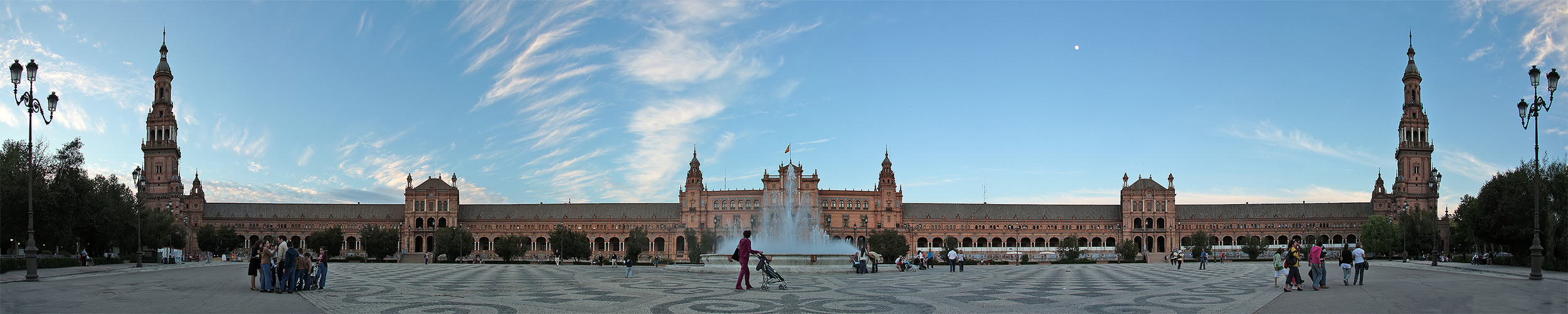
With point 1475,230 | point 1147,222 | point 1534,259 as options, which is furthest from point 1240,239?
point 1534,259

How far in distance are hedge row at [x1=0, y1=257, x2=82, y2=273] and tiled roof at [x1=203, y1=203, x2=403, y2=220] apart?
97214 millimetres

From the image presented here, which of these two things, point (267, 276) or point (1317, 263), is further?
point (1317, 263)

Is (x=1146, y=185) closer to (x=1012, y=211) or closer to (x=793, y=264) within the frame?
(x=1012, y=211)

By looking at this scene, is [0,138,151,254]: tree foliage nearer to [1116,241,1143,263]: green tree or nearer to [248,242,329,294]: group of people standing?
[248,242,329,294]: group of people standing

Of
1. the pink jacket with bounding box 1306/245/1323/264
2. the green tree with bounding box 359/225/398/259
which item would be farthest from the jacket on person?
the green tree with bounding box 359/225/398/259

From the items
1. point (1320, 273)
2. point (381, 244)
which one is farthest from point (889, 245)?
point (1320, 273)

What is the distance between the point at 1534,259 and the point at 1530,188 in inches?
909

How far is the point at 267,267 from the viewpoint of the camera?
21578 millimetres

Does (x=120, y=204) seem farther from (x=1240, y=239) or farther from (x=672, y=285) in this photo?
(x=1240, y=239)

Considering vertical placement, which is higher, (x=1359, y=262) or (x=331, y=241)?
(x=1359, y=262)

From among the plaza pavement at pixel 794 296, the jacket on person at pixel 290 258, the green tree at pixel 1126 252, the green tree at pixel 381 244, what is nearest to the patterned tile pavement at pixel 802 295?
the plaza pavement at pixel 794 296

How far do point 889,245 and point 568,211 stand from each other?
68.0 meters

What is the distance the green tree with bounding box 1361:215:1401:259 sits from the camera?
98.6 m

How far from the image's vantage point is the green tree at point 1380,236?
98625 mm
